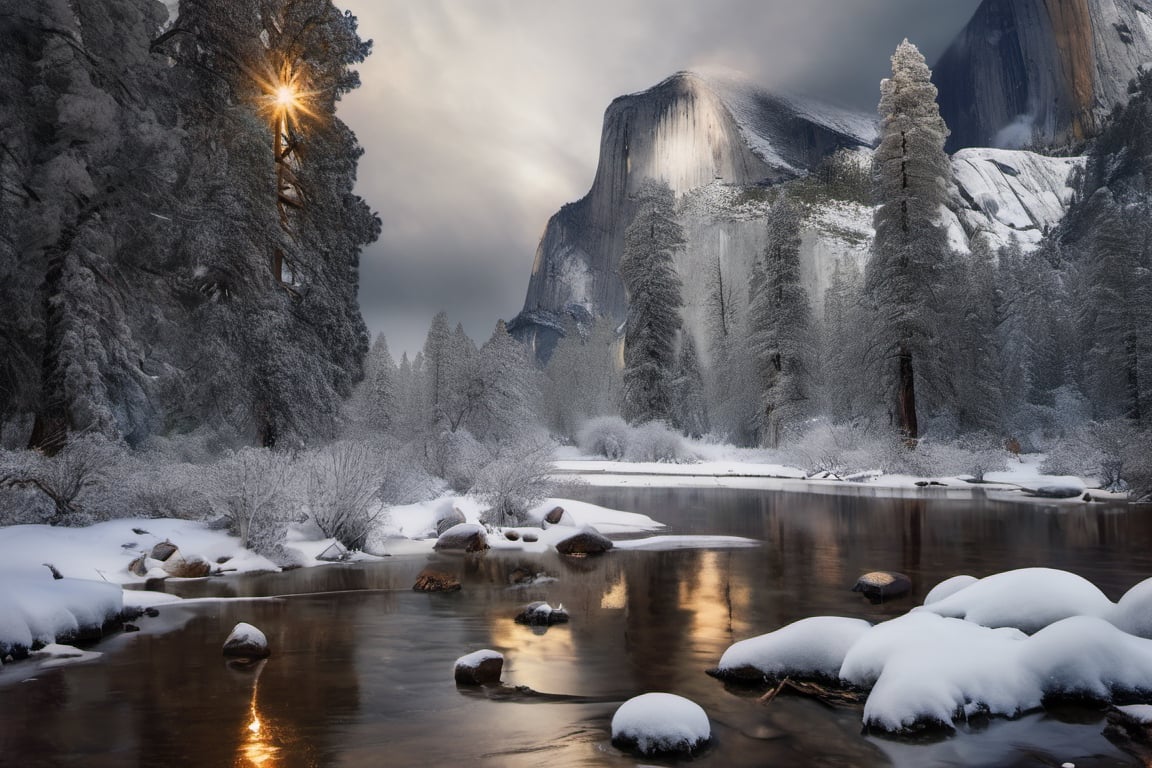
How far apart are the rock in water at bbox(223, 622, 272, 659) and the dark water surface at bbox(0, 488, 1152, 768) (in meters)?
0.14

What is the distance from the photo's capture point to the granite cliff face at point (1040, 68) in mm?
90062

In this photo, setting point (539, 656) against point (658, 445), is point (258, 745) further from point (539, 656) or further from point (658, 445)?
point (658, 445)

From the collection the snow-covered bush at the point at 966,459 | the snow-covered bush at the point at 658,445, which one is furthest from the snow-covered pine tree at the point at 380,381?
the snow-covered bush at the point at 966,459

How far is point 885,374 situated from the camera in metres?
29.3

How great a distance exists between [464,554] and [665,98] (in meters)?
→ 124

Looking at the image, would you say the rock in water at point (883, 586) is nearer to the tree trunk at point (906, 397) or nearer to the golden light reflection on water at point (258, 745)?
the golden light reflection on water at point (258, 745)

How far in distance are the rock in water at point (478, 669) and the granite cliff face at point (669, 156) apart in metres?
105

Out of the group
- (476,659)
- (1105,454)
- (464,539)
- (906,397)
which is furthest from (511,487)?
(906,397)

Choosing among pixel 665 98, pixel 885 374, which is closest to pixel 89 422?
pixel 885 374

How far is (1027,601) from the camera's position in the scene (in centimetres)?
661

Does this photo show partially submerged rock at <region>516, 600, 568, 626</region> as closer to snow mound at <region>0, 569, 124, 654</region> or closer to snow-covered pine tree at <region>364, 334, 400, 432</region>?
snow mound at <region>0, 569, 124, 654</region>

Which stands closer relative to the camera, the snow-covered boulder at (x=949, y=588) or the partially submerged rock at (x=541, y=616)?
the snow-covered boulder at (x=949, y=588)

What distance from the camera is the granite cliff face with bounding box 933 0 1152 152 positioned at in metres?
90.1

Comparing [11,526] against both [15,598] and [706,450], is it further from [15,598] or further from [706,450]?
[706,450]
